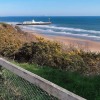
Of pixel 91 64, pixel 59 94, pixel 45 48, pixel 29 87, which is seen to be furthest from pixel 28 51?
pixel 59 94

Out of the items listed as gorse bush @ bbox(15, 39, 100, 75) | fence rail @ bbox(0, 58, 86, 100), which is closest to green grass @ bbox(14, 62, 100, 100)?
gorse bush @ bbox(15, 39, 100, 75)

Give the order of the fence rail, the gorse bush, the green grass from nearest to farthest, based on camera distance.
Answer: the fence rail, the green grass, the gorse bush

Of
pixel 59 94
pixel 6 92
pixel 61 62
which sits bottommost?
pixel 61 62

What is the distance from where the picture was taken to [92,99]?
5.85m

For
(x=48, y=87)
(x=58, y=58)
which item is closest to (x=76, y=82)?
(x=58, y=58)

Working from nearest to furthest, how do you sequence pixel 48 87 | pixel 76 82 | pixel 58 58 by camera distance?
1. pixel 48 87
2. pixel 76 82
3. pixel 58 58

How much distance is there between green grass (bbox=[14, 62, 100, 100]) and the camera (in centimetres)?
622

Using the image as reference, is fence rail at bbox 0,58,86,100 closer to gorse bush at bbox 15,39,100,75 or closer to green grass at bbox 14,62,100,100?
green grass at bbox 14,62,100,100

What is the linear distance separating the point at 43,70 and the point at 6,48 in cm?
342

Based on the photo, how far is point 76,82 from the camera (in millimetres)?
7156

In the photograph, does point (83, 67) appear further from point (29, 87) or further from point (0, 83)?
point (29, 87)

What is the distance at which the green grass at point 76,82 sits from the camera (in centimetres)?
622

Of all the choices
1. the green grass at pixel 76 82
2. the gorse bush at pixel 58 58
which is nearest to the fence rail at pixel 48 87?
the green grass at pixel 76 82

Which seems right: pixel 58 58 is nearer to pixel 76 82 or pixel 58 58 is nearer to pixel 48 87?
pixel 76 82
